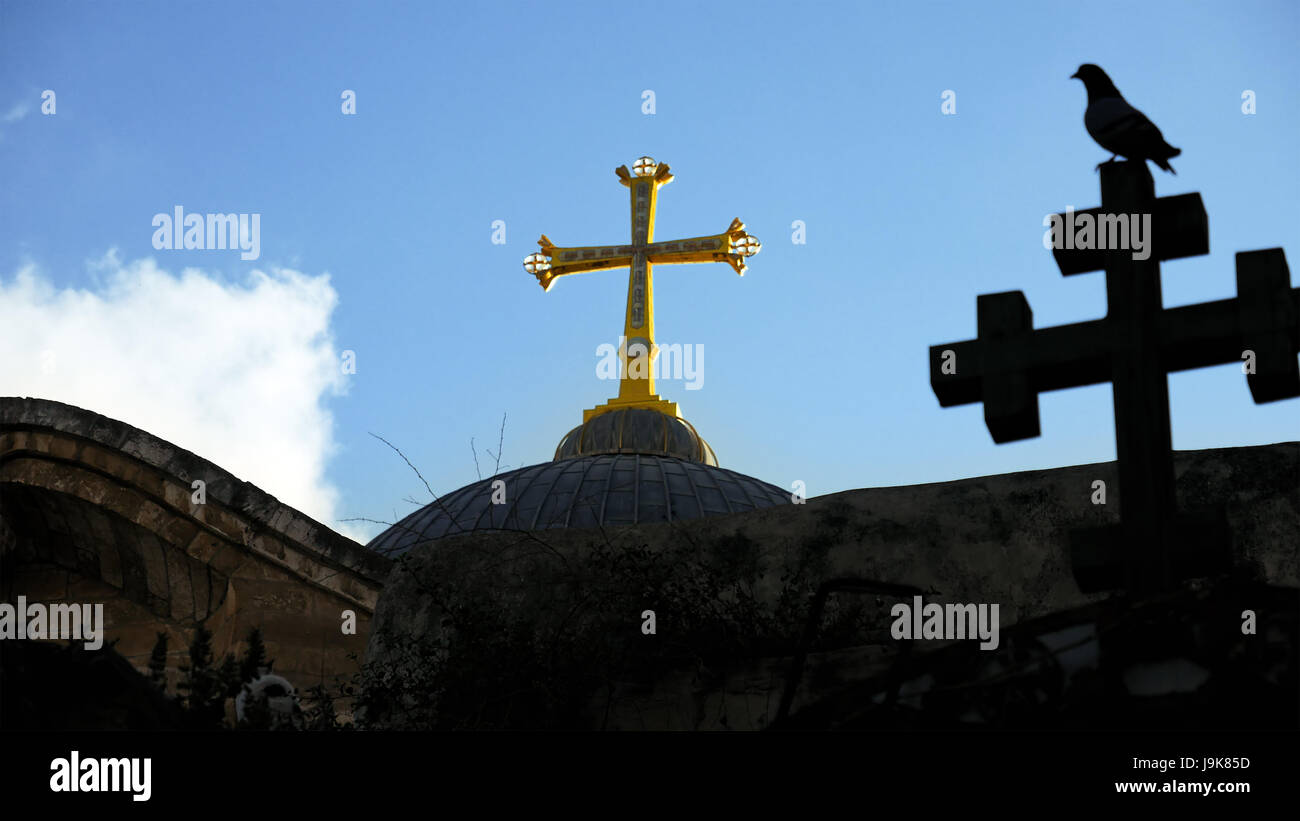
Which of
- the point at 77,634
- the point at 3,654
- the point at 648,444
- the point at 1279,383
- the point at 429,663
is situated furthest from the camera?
the point at 648,444

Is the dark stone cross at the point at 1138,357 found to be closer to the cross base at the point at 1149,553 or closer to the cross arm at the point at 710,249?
the cross base at the point at 1149,553

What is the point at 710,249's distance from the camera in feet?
81.1

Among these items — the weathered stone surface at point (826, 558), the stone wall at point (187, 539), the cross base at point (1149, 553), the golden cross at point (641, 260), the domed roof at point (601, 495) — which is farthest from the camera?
the golden cross at point (641, 260)

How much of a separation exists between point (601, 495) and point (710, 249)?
545 cm

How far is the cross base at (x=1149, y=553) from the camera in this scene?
3629 millimetres

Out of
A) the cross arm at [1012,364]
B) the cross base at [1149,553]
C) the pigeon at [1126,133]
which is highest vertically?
the pigeon at [1126,133]

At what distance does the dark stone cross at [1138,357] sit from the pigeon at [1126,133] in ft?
0.21

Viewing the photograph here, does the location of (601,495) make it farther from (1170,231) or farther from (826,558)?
(1170,231)

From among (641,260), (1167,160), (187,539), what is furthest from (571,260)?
(1167,160)

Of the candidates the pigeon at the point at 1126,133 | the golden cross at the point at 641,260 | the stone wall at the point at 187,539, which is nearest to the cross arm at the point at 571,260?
the golden cross at the point at 641,260
